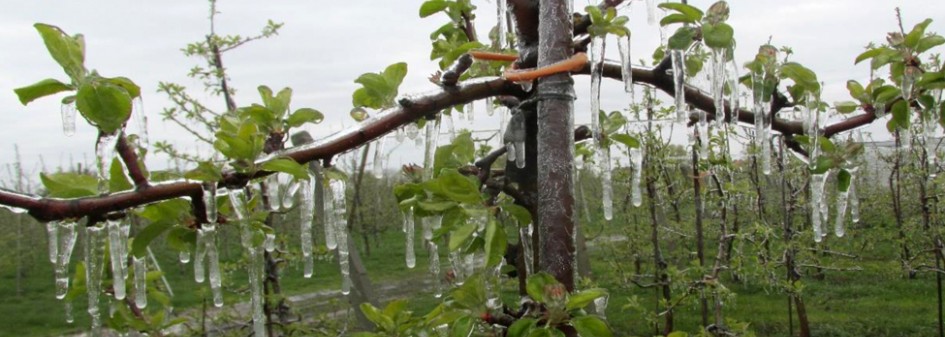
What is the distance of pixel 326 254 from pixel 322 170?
14.3 ft

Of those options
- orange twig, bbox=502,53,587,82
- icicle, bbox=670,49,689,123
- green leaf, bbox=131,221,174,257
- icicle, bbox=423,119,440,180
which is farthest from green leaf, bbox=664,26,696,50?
green leaf, bbox=131,221,174,257

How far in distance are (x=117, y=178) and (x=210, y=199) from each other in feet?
0.34

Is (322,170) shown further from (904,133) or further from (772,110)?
(904,133)

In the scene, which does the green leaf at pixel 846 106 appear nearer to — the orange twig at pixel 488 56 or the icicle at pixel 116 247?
the orange twig at pixel 488 56

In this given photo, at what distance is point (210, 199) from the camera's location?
2.92ft

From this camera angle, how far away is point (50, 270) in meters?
15.0

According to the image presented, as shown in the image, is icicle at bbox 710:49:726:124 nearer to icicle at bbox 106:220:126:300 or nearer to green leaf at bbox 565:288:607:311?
green leaf at bbox 565:288:607:311

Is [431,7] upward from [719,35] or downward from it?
upward

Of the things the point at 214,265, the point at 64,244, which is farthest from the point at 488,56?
the point at 64,244

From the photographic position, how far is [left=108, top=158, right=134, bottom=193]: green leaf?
857 mm

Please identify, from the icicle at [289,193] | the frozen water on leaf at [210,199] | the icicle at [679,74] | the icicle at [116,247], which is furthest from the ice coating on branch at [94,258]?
the icicle at [679,74]

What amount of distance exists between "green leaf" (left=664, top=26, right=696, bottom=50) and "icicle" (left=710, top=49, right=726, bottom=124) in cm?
5

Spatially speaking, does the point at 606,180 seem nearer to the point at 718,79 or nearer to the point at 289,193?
the point at 718,79

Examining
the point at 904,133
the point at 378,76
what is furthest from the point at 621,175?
the point at 378,76
